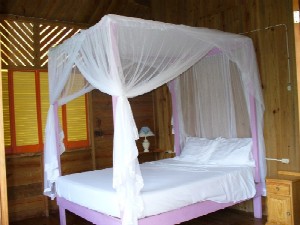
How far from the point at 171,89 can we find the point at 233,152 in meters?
1.29

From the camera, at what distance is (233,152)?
162 inches

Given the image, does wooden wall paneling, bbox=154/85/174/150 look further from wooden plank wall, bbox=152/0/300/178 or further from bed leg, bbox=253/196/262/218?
bed leg, bbox=253/196/262/218

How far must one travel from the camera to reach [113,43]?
2850 mm

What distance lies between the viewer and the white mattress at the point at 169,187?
9.70 feet

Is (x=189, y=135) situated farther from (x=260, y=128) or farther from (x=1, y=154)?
(x=1, y=154)

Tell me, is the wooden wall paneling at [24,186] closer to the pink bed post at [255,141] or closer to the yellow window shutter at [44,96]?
the yellow window shutter at [44,96]

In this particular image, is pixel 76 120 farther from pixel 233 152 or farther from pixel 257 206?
pixel 257 206

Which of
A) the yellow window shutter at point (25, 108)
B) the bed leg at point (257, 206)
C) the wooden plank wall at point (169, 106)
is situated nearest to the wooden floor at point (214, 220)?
the bed leg at point (257, 206)

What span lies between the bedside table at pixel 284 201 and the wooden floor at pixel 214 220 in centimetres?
27

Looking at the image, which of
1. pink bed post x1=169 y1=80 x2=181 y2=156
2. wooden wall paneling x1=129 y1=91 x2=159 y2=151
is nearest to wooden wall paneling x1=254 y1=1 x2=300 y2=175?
pink bed post x1=169 y1=80 x2=181 y2=156

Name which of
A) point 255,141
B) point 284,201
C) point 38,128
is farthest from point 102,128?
point 284,201

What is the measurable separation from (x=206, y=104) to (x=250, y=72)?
76cm

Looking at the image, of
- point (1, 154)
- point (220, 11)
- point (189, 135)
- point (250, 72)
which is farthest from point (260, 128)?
point (1, 154)

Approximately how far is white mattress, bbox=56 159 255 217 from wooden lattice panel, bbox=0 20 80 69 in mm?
1729
